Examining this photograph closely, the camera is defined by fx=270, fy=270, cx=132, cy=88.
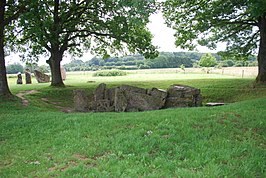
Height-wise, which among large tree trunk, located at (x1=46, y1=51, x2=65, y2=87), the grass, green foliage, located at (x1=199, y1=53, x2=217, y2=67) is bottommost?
the grass

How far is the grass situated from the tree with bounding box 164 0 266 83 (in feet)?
34.3

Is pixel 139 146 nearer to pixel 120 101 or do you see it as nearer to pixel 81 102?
pixel 120 101

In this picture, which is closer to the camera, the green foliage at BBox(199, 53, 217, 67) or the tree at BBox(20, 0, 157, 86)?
the tree at BBox(20, 0, 157, 86)

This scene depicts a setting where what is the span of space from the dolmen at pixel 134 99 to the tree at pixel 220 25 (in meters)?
6.64

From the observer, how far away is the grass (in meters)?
5.50

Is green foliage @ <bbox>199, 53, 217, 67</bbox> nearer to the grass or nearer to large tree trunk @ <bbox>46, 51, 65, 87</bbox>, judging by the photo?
large tree trunk @ <bbox>46, 51, 65, 87</bbox>

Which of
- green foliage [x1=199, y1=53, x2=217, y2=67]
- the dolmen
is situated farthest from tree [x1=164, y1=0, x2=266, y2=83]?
green foliage [x1=199, y1=53, x2=217, y2=67]

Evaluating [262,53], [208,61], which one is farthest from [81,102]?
[208,61]

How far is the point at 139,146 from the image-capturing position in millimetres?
6719

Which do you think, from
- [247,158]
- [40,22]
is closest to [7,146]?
[247,158]

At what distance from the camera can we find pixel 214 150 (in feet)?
21.0

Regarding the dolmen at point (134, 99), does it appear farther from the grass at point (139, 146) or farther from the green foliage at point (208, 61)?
the green foliage at point (208, 61)

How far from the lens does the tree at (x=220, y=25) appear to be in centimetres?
1891

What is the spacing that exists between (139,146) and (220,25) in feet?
54.2
